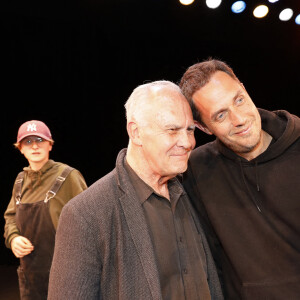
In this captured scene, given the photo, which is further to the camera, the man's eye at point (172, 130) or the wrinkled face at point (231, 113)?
the wrinkled face at point (231, 113)

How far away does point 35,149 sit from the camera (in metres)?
3.50

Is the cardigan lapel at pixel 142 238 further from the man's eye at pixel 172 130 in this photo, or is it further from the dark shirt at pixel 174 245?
the man's eye at pixel 172 130

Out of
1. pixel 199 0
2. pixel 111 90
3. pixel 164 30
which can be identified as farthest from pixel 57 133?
pixel 199 0

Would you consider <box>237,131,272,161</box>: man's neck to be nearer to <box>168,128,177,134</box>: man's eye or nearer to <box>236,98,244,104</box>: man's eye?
<box>236,98,244,104</box>: man's eye

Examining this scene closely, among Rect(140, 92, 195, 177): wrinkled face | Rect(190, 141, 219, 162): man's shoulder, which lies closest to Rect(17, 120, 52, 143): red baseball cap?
Rect(190, 141, 219, 162): man's shoulder

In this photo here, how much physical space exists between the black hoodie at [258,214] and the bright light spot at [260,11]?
327 centimetres

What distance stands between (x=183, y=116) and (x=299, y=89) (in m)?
6.29

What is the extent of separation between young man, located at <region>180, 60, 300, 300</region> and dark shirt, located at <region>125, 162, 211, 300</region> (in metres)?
0.27

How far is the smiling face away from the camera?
11.4 ft

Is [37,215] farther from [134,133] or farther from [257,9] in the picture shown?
[257,9]

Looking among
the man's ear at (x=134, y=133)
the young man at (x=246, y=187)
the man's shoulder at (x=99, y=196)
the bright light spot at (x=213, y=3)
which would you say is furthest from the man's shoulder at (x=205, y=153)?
the bright light spot at (x=213, y=3)

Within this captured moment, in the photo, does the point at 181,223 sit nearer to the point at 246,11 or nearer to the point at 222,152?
the point at 222,152

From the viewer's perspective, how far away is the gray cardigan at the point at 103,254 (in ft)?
4.84

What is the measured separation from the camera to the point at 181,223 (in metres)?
1.77
